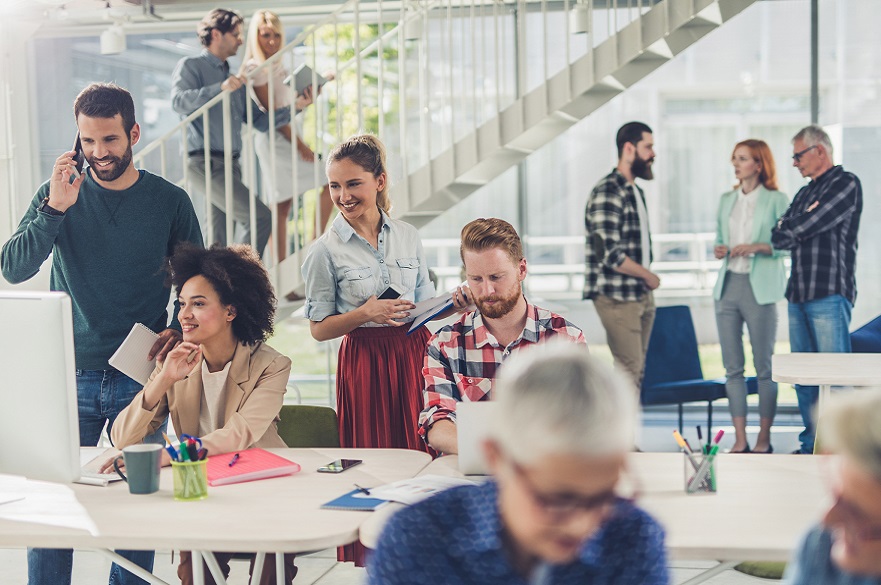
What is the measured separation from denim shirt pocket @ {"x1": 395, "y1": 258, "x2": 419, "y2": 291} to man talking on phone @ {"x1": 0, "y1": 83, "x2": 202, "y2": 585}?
722 millimetres

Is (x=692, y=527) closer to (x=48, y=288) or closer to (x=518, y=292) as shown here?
(x=518, y=292)

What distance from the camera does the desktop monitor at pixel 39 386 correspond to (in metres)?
2.03

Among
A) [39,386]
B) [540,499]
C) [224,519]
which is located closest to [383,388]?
[224,519]

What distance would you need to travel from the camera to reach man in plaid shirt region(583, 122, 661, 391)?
5164 mm

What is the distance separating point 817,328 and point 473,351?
9.44ft

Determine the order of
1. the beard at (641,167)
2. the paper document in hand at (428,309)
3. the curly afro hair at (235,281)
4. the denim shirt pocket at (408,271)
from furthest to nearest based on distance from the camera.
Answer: the beard at (641,167)
the denim shirt pocket at (408,271)
the paper document in hand at (428,309)
the curly afro hair at (235,281)

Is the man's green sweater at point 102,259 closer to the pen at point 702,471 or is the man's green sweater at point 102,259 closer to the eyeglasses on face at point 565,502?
the pen at point 702,471

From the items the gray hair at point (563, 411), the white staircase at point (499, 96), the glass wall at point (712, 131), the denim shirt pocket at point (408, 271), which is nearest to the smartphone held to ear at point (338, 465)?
the denim shirt pocket at point (408, 271)

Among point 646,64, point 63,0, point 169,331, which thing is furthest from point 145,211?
point 63,0

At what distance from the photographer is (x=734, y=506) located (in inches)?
83.3

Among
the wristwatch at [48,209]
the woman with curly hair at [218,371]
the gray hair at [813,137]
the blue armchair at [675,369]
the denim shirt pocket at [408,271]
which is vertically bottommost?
the blue armchair at [675,369]

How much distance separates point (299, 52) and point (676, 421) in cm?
333

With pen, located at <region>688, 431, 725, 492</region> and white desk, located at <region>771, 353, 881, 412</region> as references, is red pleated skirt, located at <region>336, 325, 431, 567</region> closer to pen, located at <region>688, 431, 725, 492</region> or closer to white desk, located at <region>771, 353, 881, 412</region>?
pen, located at <region>688, 431, 725, 492</region>

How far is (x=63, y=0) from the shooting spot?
5.94 meters
